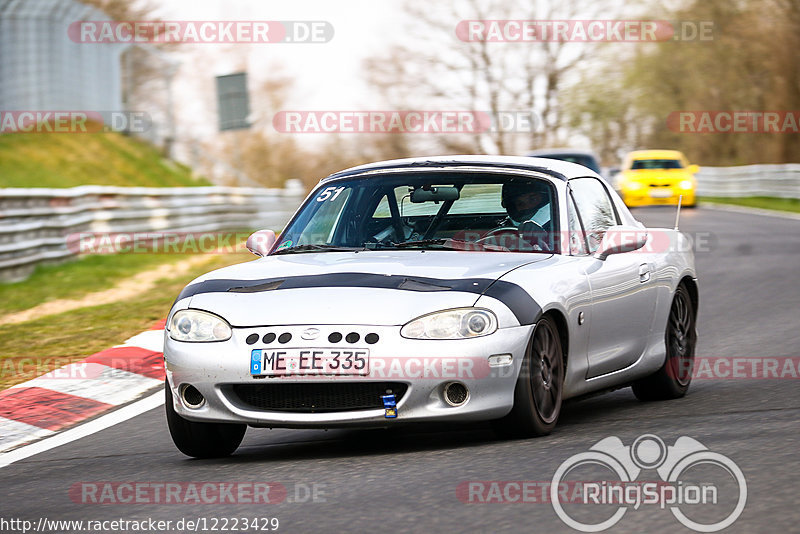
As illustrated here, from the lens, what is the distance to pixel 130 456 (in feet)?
20.1

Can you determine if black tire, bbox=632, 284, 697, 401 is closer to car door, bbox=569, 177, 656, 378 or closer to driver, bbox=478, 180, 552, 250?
car door, bbox=569, 177, 656, 378

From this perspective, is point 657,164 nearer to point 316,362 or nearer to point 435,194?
point 435,194

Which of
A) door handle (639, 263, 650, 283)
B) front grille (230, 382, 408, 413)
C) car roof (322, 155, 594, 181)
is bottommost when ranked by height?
front grille (230, 382, 408, 413)

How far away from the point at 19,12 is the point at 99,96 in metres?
4.56

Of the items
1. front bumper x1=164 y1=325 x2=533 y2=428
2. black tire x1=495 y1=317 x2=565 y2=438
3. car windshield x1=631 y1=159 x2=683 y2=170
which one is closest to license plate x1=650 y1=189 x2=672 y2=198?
car windshield x1=631 y1=159 x2=683 y2=170

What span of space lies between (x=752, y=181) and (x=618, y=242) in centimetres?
3234

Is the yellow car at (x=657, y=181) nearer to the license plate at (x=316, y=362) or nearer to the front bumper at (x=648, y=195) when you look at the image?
the front bumper at (x=648, y=195)

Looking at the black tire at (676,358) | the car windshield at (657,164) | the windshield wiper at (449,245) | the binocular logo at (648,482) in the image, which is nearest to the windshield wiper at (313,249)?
the windshield wiper at (449,245)

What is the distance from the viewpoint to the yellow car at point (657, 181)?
30.3 meters

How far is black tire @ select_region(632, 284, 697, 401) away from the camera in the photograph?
7.37 m

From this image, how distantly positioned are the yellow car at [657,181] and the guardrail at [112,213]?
768 cm

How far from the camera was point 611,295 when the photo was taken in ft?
21.9

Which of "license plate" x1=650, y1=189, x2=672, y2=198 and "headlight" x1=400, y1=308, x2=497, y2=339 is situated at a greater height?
"headlight" x1=400, y1=308, x2=497, y2=339

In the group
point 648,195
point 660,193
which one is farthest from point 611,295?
point 660,193
